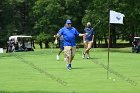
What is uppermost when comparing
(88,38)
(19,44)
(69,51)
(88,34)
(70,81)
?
(88,34)

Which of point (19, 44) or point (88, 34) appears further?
point (19, 44)

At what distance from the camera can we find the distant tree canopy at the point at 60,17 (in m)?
59.5

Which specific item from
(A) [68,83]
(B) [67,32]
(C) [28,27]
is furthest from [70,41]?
(C) [28,27]

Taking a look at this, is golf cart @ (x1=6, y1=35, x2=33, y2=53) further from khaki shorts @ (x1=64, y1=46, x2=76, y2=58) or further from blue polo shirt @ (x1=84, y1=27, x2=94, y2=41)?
khaki shorts @ (x1=64, y1=46, x2=76, y2=58)

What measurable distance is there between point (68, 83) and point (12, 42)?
126 ft

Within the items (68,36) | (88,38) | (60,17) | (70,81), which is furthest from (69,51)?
(60,17)

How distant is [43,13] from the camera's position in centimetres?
8250

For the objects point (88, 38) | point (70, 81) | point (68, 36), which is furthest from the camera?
point (88, 38)

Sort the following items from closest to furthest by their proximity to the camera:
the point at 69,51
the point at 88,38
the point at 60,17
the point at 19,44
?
the point at 69,51, the point at 88,38, the point at 19,44, the point at 60,17

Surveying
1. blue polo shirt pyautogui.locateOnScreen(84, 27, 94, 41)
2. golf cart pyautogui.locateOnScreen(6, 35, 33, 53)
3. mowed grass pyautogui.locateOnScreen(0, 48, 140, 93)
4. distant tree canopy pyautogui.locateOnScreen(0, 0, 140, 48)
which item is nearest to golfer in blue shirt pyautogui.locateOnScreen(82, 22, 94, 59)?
blue polo shirt pyautogui.locateOnScreen(84, 27, 94, 41)

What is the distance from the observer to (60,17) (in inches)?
3100

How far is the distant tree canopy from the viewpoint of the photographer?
59500mm

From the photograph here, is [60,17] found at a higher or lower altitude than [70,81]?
higher

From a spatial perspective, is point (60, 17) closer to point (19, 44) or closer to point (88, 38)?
point (19, 44)
